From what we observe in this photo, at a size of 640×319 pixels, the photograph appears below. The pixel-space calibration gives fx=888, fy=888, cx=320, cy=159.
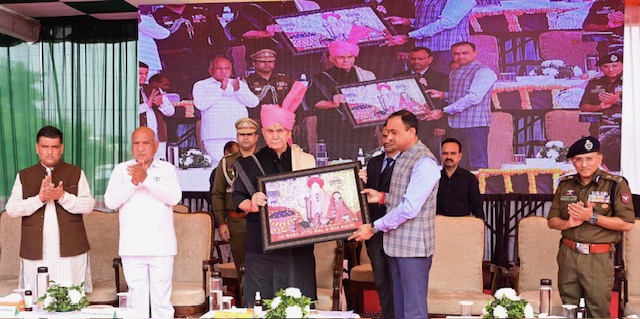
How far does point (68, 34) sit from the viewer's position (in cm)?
1077

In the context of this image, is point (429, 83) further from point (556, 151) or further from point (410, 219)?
point (410, 219)

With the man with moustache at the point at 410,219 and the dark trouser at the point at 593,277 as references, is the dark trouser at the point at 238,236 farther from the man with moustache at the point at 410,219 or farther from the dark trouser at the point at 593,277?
the dark trouser at the point at 593,277

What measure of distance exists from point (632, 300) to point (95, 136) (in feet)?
22.1

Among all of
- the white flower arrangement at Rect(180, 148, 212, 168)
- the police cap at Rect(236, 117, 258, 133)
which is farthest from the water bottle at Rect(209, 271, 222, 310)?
the white flower arrangement at Rect(180, 148, 212, 168)

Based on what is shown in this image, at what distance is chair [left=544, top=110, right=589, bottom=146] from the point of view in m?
8.94

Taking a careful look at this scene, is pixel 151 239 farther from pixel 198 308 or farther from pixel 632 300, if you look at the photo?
pixel 632 300

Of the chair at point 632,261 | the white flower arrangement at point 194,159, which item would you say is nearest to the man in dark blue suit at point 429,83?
the white flower arrangement at point 194,159

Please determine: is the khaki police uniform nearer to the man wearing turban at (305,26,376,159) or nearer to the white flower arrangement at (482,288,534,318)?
the white flower arrangement at (482,288,534,318)

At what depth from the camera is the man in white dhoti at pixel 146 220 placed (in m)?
6.11

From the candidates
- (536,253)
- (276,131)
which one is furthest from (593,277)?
(276,131)

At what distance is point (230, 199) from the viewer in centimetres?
760

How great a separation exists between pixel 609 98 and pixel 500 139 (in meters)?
1.14

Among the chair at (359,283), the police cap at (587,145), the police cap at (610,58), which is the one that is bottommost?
the chair at (359,283)

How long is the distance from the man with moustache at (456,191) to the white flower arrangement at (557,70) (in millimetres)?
1677
